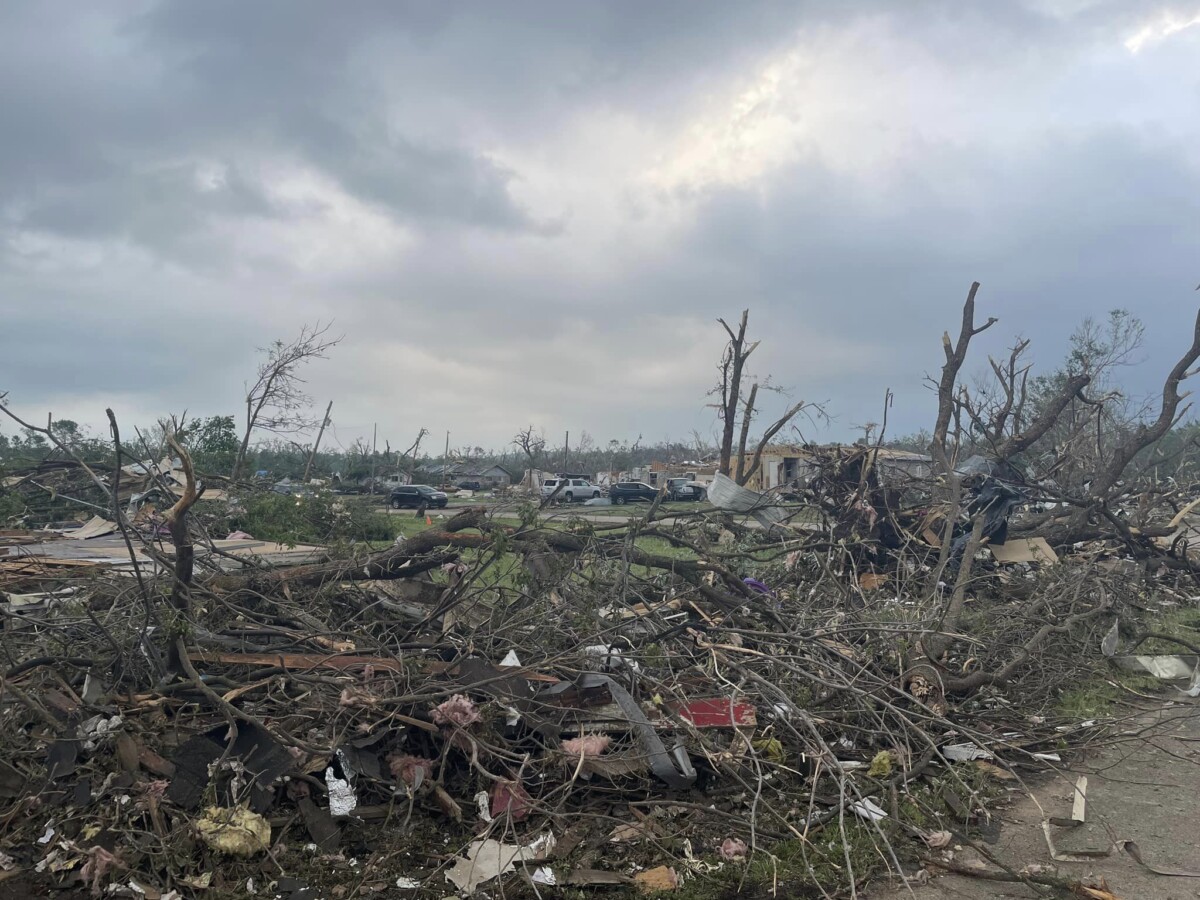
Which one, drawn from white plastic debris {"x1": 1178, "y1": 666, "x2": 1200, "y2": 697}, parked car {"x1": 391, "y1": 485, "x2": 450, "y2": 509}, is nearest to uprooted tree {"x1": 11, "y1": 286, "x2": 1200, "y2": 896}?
white plastic debris {"x1": 1178, "y1": 666, "x2": 1200, "y2": 697}

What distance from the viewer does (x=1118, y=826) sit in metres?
3.71

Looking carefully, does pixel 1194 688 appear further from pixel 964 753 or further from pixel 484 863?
Answer: pixel 484 863

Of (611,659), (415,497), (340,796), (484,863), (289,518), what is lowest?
(484,863)

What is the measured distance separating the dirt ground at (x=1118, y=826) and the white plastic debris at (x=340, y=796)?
2.05m

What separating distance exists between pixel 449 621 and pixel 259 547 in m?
5.60

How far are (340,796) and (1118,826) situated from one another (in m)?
3.43

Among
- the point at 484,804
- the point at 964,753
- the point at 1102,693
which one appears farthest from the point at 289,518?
the point at 1102,693

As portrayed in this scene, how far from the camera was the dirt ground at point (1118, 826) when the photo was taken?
123 inches

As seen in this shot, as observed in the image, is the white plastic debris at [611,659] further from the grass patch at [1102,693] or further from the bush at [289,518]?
the bush at [289,518]

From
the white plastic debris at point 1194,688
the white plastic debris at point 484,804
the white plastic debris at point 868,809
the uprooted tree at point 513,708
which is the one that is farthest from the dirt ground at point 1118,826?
the white plastic debris at point 484,804

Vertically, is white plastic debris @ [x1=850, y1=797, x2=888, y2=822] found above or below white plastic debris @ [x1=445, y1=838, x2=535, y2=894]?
above

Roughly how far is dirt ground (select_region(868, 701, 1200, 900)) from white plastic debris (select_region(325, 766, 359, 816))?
2.05 metres

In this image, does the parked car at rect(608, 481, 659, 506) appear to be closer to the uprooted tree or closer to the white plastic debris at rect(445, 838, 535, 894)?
the uprooted tree

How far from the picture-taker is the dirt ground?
3.12 metres
